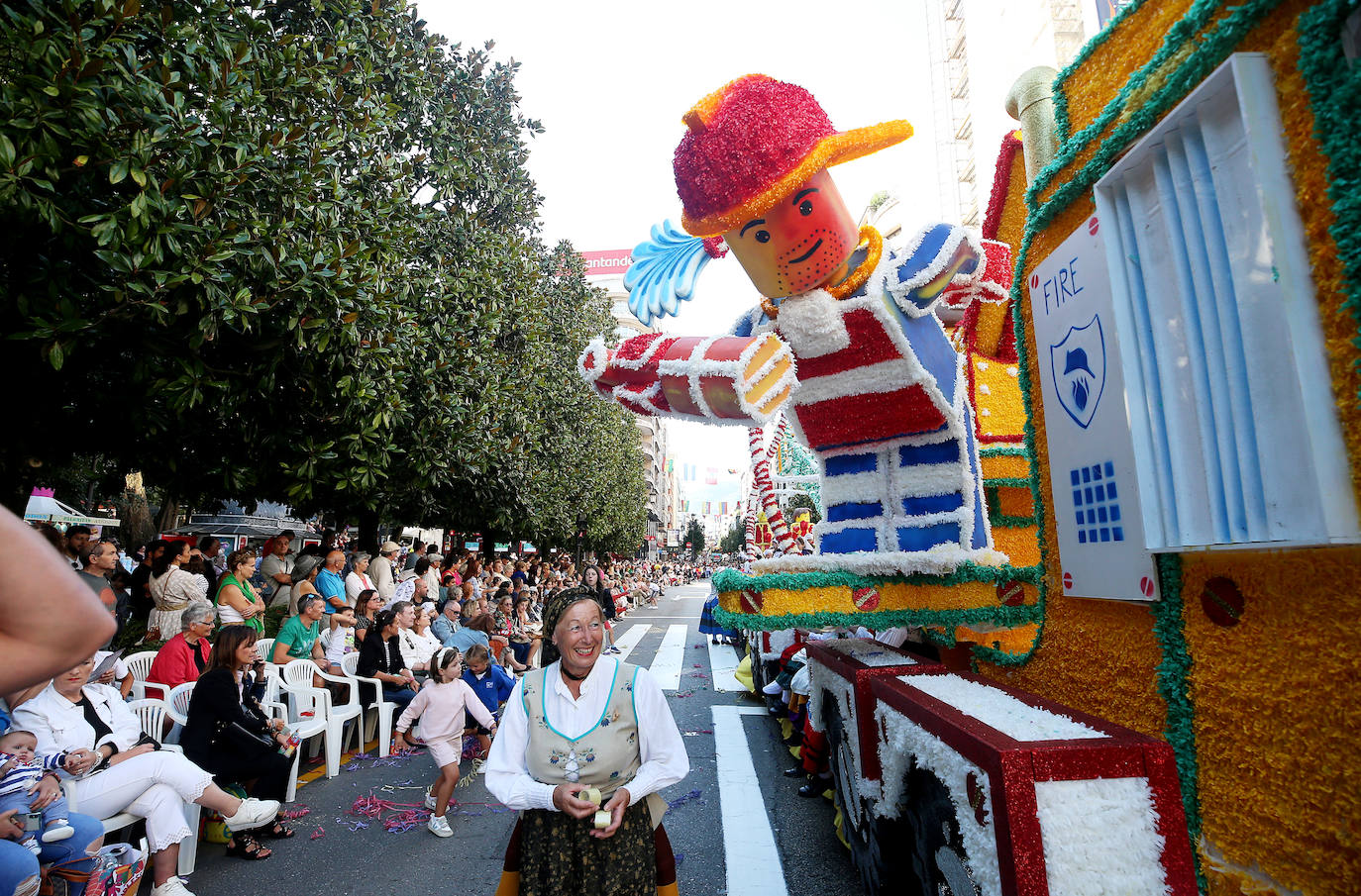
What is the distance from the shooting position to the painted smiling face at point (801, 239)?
3.29m

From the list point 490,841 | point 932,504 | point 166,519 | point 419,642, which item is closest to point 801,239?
point 932,504

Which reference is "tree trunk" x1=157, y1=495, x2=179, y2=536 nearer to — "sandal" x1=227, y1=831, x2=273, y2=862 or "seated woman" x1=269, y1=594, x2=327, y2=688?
"seated woman" x1=269, y1=594, x2=327, y2=688

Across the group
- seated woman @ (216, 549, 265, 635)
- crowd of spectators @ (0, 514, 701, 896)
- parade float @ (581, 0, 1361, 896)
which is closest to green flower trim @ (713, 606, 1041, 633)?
parade float @ (581, 0, 1361, 896)

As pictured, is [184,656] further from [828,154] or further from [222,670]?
[828,154]

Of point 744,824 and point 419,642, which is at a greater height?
point 419,642

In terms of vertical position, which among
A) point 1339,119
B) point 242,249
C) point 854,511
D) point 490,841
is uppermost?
point 242,249

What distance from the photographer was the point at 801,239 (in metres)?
3.32

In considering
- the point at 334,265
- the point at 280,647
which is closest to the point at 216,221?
the point at 334,265

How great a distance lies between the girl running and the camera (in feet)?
15.0

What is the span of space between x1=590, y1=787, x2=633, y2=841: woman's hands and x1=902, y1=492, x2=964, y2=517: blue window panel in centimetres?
195

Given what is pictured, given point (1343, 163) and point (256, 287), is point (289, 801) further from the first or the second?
point (1343, 163)

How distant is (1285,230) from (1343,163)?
0.46ft

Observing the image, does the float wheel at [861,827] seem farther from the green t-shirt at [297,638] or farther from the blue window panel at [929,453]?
the green t-shirt at [297,638]

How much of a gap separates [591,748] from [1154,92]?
245 cm
